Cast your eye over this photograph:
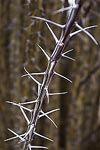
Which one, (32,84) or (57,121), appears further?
(57,121)

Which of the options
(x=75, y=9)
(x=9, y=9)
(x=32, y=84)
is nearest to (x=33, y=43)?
(x=32, y=84)

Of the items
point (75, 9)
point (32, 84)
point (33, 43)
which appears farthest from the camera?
point (32, 84)

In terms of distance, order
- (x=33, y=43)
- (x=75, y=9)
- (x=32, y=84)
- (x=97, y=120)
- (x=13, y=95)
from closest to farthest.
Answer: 1. (x=75, y=9)
2. (x=33, y=43)
3. (x=32, y=84)
4. (x=13, y=95)
5. (x=97, y=120)

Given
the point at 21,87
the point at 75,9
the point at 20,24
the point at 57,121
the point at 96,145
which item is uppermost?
the point at 75,9

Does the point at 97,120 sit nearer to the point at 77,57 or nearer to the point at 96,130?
the point at 96,130

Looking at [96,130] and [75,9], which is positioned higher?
[75,9]

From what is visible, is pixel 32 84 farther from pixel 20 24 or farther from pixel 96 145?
pixel 96 145
